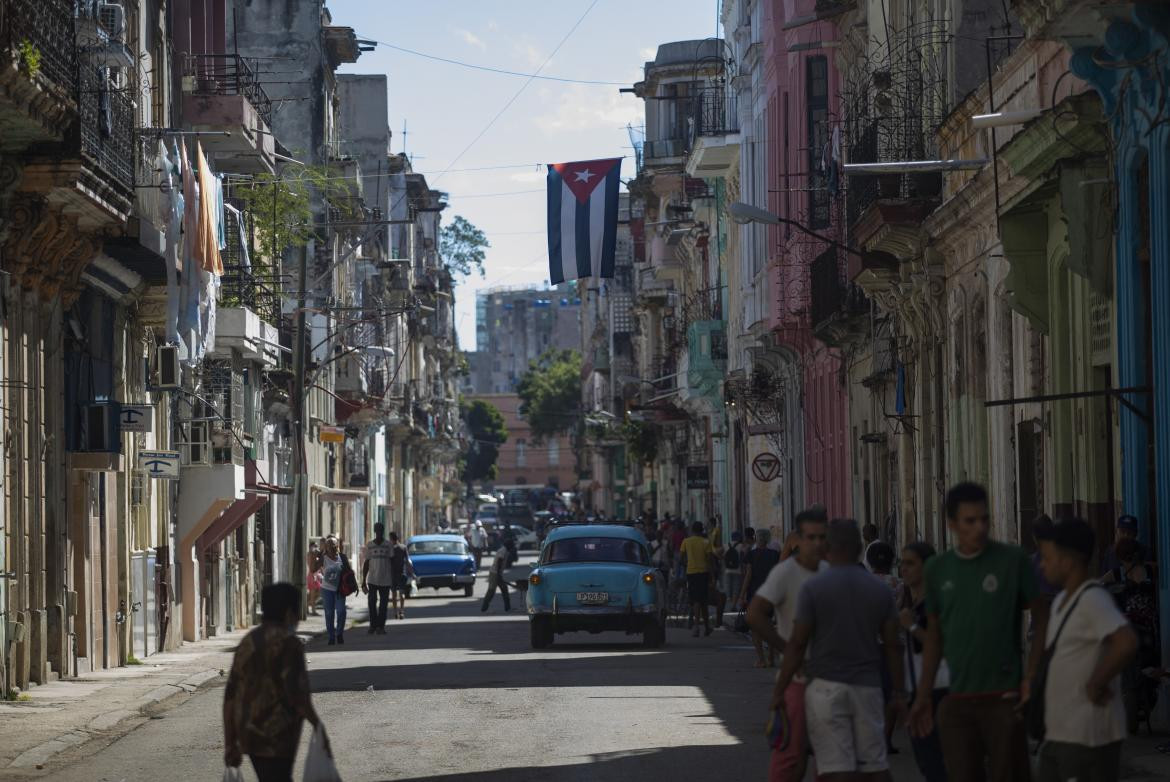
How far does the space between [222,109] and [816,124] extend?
10000mm

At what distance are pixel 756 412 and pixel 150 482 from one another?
19.4 meters

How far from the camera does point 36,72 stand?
61.3 feet

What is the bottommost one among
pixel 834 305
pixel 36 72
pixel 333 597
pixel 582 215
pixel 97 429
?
pixel 333 597

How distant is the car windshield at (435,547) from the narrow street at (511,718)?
2610 cm

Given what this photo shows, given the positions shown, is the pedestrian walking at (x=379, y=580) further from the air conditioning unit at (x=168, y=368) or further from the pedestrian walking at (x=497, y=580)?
the pedestrian walking at (x=497, y=580)

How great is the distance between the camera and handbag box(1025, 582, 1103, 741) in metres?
8.93

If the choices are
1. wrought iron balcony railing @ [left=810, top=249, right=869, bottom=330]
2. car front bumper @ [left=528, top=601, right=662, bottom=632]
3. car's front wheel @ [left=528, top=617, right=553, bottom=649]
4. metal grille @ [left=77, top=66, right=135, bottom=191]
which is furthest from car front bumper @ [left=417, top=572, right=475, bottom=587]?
metal grille @ [left=77, top=66, right=135, bottom=191]

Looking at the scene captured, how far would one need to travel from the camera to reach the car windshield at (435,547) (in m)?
56.0

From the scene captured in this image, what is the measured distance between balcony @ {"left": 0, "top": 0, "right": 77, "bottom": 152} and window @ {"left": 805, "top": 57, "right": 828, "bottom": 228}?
53.7 feet

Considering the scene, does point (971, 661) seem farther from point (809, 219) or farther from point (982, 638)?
point (809, 219)

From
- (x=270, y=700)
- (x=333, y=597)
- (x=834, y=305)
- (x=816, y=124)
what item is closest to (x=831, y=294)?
(x=834, y=305)

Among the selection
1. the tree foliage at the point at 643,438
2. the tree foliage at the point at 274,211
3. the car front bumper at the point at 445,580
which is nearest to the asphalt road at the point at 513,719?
the tree foliage at the point at 274,211

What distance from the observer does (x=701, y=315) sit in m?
56.7

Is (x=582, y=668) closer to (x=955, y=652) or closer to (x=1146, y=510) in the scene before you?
(x=1146, y=510)
